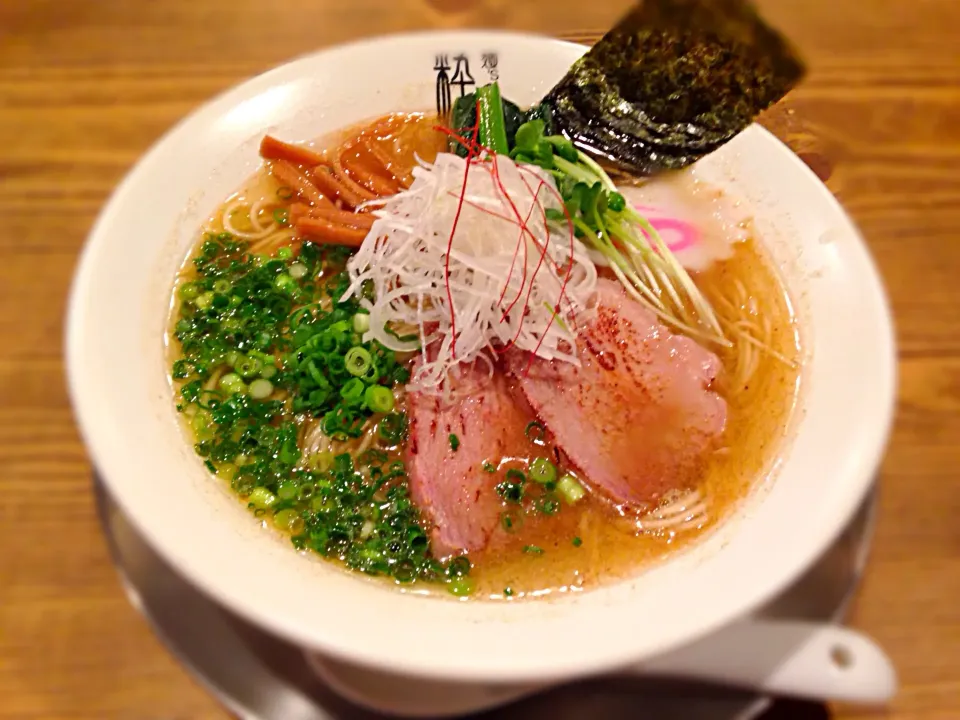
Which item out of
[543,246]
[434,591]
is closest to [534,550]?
[434,591]

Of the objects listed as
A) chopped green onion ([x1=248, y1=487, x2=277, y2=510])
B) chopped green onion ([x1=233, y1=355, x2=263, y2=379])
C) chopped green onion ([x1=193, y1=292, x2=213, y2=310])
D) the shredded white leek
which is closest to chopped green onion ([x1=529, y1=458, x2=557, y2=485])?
the shredded white leek

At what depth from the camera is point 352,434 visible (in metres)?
1.47

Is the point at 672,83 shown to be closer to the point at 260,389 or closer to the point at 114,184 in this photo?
the point at 260,389

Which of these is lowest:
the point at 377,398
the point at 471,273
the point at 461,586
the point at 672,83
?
the point at 461,586

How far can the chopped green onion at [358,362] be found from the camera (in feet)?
4.87

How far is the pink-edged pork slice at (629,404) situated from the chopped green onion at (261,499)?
0.66 m

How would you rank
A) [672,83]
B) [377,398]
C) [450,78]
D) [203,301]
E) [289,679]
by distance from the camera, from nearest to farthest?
[289,679], [377,398], [203,301], [672,83], [450,78]

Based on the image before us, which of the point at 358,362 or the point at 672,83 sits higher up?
the point at 672,83

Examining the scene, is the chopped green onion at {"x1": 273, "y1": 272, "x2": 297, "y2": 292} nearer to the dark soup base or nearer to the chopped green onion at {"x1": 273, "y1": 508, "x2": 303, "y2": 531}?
the dark soup base

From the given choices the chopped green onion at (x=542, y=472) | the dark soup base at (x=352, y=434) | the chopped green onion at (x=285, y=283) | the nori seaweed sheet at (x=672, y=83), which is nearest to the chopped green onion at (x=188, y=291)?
the dark soup base at (x=352, y=434)

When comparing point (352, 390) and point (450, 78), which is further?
point (450, 78)

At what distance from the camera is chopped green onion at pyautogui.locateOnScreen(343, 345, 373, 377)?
1485mm

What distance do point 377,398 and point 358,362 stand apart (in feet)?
0.37

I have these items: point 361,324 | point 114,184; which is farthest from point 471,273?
point 114,184
